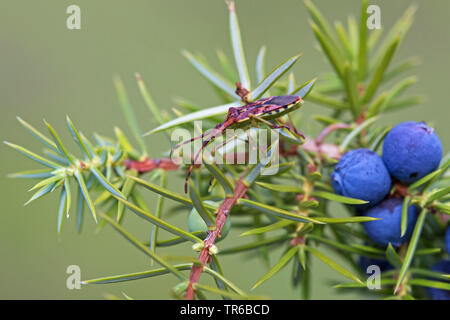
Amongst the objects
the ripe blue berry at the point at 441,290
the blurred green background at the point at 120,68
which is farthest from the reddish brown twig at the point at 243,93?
the blurred green background at the point at 120,68

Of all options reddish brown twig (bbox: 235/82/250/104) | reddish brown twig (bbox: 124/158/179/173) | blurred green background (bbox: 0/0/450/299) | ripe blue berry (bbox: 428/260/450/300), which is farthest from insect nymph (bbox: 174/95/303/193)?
blurred green background (bbox: 0/0/450/299)

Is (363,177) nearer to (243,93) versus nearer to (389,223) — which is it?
(389,223)

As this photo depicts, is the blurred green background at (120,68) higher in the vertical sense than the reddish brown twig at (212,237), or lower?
higher

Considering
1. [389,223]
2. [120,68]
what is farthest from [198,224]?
[120,68]

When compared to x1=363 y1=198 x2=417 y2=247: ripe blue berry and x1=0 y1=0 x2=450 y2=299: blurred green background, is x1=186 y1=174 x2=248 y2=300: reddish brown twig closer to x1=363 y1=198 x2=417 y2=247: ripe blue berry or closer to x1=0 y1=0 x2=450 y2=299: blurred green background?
x1=363 y1=198 x2=417 y2=247: ripe blue berry

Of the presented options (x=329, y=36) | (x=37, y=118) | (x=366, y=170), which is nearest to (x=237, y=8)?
(x=37, y=118)

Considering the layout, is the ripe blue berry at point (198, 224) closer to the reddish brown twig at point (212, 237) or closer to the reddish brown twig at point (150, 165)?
the reddish brown twig at point (212, 237)

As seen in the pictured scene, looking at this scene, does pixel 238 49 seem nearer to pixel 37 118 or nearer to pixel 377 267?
pixel 377 267
